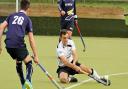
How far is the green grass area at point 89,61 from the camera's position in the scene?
9250mm

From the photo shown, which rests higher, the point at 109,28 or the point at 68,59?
the point at 68,59

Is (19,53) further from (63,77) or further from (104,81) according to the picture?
(104,81)

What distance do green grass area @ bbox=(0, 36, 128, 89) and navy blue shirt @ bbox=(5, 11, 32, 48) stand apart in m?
1.28

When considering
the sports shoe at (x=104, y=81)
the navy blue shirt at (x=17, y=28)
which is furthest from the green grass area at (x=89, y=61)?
the navy blue shirt at (x=17, y=28)

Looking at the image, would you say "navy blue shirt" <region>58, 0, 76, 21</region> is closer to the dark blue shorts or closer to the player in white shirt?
the player in white shirt

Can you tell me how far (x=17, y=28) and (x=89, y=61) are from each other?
4.91 metres

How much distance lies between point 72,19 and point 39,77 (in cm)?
329

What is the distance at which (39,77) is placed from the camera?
997cm

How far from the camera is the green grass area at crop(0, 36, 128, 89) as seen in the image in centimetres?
925

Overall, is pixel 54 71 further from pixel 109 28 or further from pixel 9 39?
pixel 109 28

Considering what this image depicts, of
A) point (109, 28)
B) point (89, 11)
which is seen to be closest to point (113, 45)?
point (109, 28)

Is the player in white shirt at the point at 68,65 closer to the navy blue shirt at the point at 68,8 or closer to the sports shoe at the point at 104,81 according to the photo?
the sports shoe at the point at 104,81

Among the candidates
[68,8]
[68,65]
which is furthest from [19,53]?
[68,8]

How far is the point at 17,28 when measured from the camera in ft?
25.4
